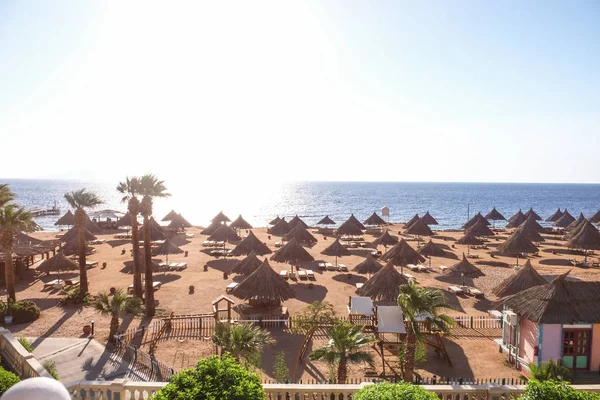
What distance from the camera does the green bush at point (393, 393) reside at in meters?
6.41

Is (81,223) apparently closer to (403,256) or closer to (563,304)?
(403,256)

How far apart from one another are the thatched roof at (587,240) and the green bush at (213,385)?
41795 millimetres

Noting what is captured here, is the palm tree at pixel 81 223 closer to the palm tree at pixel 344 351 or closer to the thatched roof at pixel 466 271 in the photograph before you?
the palm tree at pixel 344 351

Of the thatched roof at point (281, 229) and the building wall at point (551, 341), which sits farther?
the thatched roof at point (281, 229)

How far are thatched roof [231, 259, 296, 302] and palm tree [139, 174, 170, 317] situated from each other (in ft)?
16.2

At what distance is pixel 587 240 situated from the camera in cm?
3712

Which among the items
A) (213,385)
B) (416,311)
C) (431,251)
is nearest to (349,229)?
(431,251)

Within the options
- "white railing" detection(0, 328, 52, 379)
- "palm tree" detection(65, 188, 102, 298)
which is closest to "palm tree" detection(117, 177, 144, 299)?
"palm tree" detection(65, 188, 102, 298)

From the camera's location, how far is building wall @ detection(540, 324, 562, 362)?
15.0 meters

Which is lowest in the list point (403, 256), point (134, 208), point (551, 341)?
point (551, 341)

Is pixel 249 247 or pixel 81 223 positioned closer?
pixel 81 223

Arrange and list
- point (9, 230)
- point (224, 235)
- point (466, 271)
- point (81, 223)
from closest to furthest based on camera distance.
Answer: point (9, 230) → point (81, 223) → point (466, 271) → point (224, 235)

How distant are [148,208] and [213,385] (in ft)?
61.9

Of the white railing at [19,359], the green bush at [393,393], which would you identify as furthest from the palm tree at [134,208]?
the green bush at [393,393]
